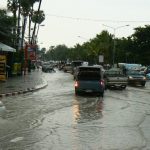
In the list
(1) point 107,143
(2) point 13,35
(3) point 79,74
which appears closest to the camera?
(1) point 107,143

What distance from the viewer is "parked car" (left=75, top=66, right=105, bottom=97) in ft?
102

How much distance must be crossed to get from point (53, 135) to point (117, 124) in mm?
3415

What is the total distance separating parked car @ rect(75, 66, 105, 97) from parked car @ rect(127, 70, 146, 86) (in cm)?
1549

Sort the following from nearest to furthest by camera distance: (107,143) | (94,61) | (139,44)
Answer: (107,143)
(139,44)
(94,61)

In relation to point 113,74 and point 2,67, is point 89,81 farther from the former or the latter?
point 2,67

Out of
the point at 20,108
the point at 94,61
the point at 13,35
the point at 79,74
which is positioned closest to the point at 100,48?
the point at 94,61

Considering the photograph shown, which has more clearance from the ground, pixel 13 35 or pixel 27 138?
pixel 13 35

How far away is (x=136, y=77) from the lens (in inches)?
1874

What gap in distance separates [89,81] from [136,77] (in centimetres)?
1685

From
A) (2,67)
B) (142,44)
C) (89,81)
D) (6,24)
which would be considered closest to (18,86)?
(2,67)

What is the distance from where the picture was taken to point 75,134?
1377 centimetres

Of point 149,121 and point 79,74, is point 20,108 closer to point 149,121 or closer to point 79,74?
point 149,121

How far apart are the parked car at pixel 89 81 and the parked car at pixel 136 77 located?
50.8 ft

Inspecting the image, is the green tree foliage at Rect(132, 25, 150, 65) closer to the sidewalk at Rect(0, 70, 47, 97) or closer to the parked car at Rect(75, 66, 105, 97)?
the sidewalk at Rect(0, 70, 47, 97)
